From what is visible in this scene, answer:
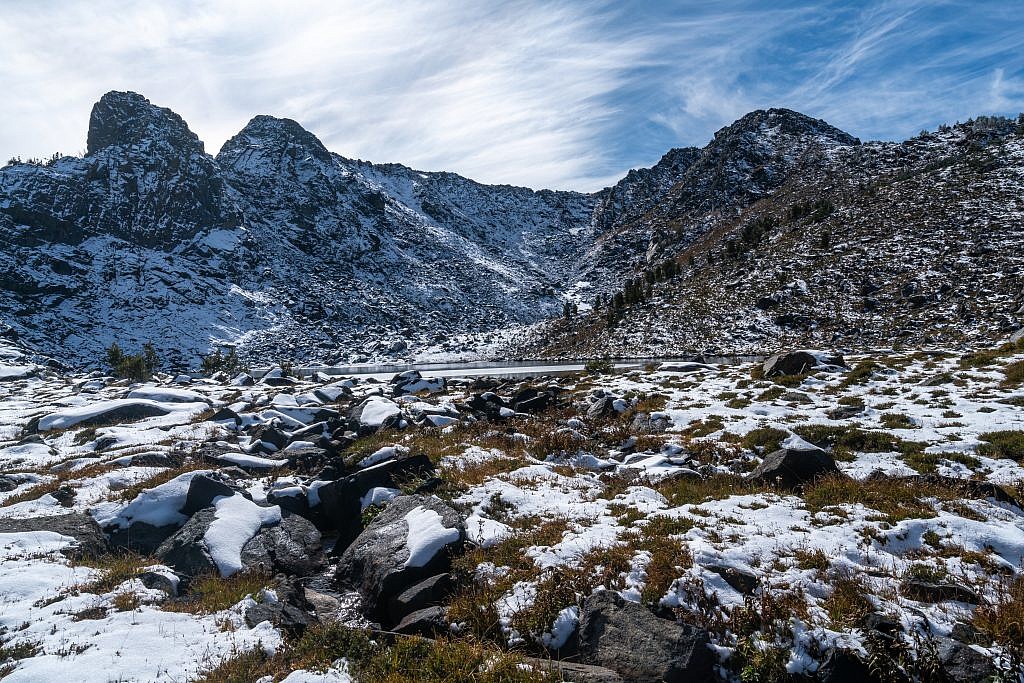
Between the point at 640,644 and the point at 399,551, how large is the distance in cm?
542

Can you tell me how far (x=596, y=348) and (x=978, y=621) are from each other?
7727 centimetres

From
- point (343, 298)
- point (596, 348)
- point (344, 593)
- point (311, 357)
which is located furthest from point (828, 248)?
point (343, 298)

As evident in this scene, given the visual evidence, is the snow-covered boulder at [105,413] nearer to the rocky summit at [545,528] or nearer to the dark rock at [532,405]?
the rocky summit at [545,528]

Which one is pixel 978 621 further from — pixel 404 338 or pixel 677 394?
pixel 404 338

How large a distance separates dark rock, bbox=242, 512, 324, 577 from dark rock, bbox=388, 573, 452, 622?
3.41 m

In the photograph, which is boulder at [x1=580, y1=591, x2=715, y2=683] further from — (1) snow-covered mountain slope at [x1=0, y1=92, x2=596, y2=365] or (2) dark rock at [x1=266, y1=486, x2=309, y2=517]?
(1) snow-covered mountain slope at [x1=0, y1=92, x2=596, y2=365]

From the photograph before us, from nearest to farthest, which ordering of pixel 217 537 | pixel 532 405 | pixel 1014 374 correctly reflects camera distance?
pixel 217 537
pixel 1014 374
pixel 532 405

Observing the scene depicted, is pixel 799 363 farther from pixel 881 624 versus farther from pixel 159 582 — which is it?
pixel 159 582

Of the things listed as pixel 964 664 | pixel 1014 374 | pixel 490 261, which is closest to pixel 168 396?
pixel 964 664

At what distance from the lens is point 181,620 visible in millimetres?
8336

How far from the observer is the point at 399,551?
9.96 metres

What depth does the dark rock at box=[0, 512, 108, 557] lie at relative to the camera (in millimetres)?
11078

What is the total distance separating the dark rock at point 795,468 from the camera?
12.5 metres

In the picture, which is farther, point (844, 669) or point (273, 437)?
point (273, 437)
